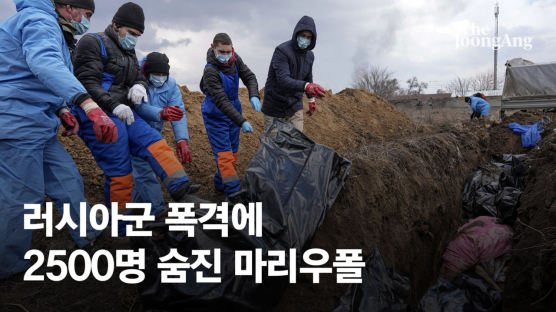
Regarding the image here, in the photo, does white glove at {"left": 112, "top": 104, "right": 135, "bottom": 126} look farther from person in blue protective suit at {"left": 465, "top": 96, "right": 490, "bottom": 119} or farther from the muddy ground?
person in blue protective suit at {"left": 465, "top": 96, "right": 490, "bottom": 119}

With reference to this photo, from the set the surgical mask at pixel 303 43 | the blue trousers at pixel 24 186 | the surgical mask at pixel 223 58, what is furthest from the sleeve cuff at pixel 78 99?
the surgical mask at pixel 303 43

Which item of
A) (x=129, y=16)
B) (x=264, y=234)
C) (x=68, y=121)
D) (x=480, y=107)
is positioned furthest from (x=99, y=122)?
(x=480, y=107)

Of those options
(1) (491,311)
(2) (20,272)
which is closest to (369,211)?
(1) (491,311)

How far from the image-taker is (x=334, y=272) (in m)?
2.09

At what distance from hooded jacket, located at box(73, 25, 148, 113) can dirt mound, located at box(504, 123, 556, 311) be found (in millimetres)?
2947

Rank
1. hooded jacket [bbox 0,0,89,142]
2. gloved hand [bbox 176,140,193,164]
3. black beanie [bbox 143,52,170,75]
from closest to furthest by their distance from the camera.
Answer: hooded jacket [bbox 0,0,89,142] < gloved hand [bbox 176,140,193,164] < black beanie [bbox 143,52,170,75]

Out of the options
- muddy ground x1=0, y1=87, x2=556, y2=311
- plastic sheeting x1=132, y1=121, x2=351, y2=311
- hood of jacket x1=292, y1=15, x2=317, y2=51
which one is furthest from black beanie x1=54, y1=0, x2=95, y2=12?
hood of jacket x1=292, y1=15, x2=317, y2=51

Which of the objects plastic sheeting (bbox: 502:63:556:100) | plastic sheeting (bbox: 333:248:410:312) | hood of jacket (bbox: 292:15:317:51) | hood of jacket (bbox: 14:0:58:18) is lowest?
plastic sheeting (bbox: 333:248:410:312)

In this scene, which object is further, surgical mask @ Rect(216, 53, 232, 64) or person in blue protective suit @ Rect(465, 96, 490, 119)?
person in blue protective suit @ Rect(465, 96, 490, 119)

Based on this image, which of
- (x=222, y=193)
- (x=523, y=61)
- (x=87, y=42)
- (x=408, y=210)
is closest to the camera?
(x=87, y=42)

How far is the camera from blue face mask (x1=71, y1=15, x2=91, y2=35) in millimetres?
2442

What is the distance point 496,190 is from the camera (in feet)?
12.5

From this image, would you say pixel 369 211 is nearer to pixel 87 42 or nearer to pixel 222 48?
pixel 222 48

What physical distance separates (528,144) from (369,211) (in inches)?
208
